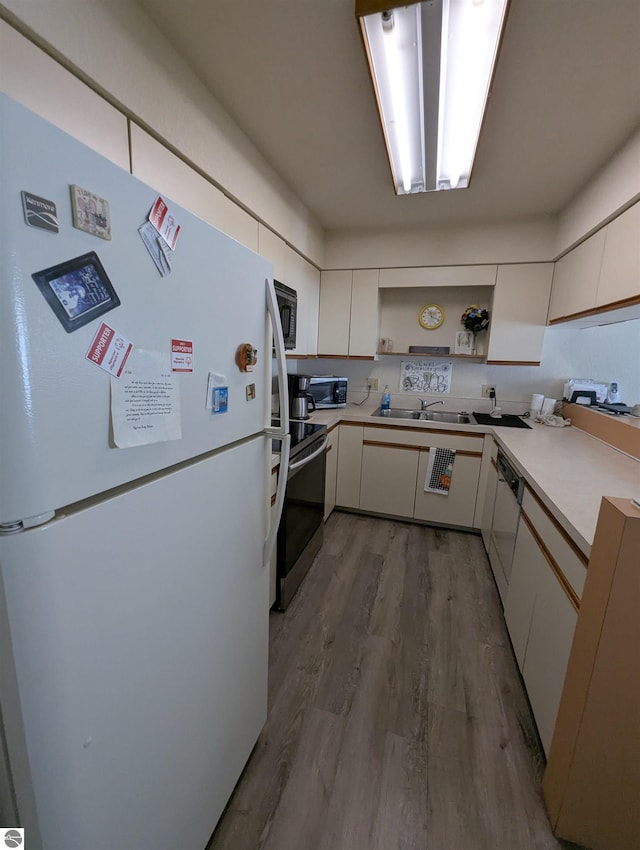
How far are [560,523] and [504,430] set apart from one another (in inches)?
52.8

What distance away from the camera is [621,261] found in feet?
5.76

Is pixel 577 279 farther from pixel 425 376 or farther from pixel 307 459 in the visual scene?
pixel 307 459

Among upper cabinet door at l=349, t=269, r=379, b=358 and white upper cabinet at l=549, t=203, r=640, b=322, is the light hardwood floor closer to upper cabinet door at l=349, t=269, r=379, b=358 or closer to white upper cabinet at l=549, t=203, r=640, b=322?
white upper cabinet at l=549, t=203, r=640, b=322

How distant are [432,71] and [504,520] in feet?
6.81

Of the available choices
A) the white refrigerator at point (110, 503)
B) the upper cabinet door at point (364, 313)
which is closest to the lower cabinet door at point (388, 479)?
the upper cabinet door at point (364, 313)

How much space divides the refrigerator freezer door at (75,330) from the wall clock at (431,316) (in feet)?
9.26

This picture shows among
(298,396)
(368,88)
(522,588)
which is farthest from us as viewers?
(298,396)

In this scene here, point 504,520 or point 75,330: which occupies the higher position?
point 75,330

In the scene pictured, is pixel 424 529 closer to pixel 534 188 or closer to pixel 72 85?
pixel 534 188

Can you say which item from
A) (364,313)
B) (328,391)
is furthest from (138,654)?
(364,313)

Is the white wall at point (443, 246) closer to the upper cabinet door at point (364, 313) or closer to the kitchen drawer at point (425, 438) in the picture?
the upper cabinet door at point (364, 313)

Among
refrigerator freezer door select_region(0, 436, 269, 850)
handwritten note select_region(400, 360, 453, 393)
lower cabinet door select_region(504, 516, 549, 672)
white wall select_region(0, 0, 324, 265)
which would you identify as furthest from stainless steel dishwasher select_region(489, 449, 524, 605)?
white wall select_region(0, 0, 324, 265)

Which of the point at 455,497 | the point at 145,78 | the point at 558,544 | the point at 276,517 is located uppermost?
the point at 145,78

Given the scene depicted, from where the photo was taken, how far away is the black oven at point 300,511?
182 cm
